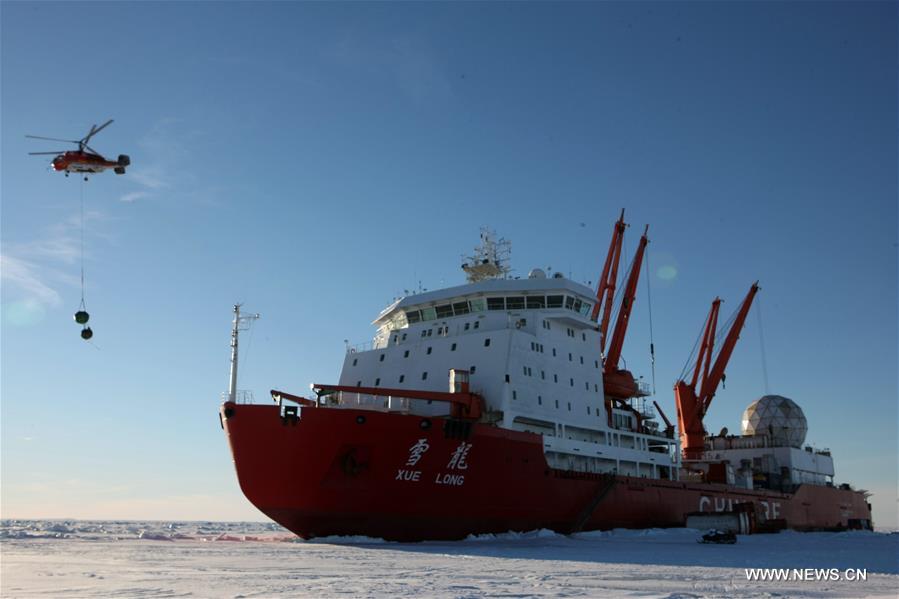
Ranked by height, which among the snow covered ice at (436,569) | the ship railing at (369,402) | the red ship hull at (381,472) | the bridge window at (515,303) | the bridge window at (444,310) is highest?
the bridge window at (515,303)

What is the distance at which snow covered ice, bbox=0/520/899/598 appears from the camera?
41.3ft

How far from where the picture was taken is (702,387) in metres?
43.9

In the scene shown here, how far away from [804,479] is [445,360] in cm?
2969

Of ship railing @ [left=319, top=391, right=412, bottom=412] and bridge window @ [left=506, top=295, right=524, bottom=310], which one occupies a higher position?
bridge window @ [left=506, top=295, right=524, bottom=310]

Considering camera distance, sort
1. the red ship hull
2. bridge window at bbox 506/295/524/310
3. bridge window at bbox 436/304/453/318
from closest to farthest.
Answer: the red ship hull < bridge window at bbox 506/295/524/310 < bridge window at bbox 436/304/453/318

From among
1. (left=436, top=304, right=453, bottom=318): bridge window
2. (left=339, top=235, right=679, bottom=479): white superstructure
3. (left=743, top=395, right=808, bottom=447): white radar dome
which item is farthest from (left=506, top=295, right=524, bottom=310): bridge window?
(left=743, top=395, right=808, bottom=447): white radar dome

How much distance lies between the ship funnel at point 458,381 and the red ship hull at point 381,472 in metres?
1.81

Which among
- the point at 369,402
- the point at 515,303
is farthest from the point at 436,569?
the point at 515,303

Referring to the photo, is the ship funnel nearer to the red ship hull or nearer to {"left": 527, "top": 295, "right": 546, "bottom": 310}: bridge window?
the red ship hull

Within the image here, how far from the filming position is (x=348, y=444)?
22.5m

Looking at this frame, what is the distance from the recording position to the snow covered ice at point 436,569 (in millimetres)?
12586

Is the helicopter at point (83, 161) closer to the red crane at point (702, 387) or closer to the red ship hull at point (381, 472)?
the red ship hull at point (381, 472)

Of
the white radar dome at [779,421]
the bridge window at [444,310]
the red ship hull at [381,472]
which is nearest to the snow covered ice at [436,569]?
the red ship hull at [381,472]

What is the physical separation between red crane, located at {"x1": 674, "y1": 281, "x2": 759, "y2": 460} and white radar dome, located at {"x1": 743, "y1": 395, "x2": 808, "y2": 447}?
21.8 ft
